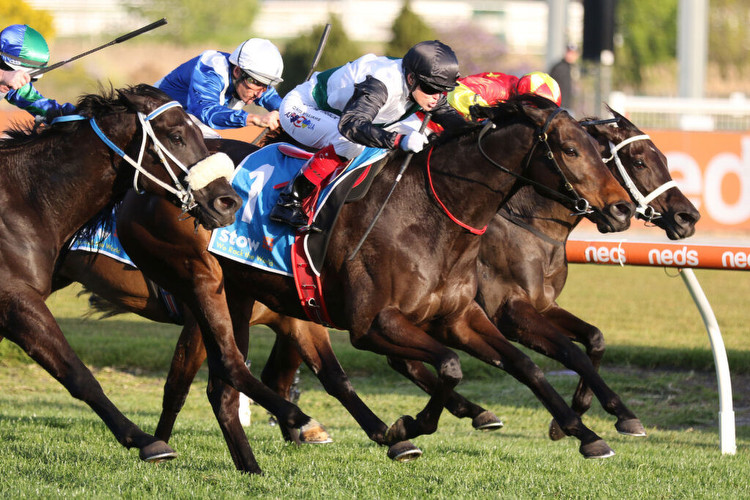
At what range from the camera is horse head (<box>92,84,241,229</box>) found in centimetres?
461

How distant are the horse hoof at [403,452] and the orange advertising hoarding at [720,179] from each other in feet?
34.9

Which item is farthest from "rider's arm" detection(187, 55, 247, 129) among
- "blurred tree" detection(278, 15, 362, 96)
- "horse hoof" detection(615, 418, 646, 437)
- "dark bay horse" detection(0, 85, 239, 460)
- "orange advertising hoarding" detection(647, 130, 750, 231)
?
"blurred tree" detection(278, 15, 362, 96)

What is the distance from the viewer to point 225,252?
5262mm

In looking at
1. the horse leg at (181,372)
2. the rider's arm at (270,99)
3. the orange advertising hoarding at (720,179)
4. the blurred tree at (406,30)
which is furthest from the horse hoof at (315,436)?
the blurred tree at (406,30)

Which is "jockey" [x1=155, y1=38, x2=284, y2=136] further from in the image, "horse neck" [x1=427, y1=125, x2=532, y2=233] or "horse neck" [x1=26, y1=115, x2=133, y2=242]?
"horse neck" [x1=427, y1=125, x2=532, y2=233]

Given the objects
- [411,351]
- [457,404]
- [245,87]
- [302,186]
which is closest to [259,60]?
[245,87]

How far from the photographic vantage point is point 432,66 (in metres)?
4.91

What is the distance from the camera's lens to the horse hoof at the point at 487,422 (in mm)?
5441

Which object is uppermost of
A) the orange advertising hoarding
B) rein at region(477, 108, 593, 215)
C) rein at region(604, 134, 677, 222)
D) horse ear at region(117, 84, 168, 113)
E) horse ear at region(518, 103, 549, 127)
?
horse ear at region(117, 84, 168, 113)

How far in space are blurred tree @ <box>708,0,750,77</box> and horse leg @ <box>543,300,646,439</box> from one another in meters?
43.0

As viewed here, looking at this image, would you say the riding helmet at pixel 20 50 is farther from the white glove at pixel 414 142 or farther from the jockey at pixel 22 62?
the white glove at pixel 414 142

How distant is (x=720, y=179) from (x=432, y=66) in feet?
35.8

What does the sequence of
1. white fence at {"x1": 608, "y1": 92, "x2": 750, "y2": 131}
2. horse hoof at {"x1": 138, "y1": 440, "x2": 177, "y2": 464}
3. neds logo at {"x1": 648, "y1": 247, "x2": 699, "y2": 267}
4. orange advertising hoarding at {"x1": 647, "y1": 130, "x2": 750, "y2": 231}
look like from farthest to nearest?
white fence at {"x1": 608, "y1": 92, "x2": 750, "y2": 131}
orange advertising hoarding at {"x1": 647, "y1": 130, "x2": 750, "y2": 231}
neds logo at {"x1": 648, "y1": 247, "x2": 699, "y2": 267}
horse hoof at {"x1": 138, "y1": 440, "x2": 177, "y2": 464}

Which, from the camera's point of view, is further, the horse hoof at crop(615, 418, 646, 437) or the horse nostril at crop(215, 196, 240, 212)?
the horse hoof at crop(615, 418, 646, 437)
